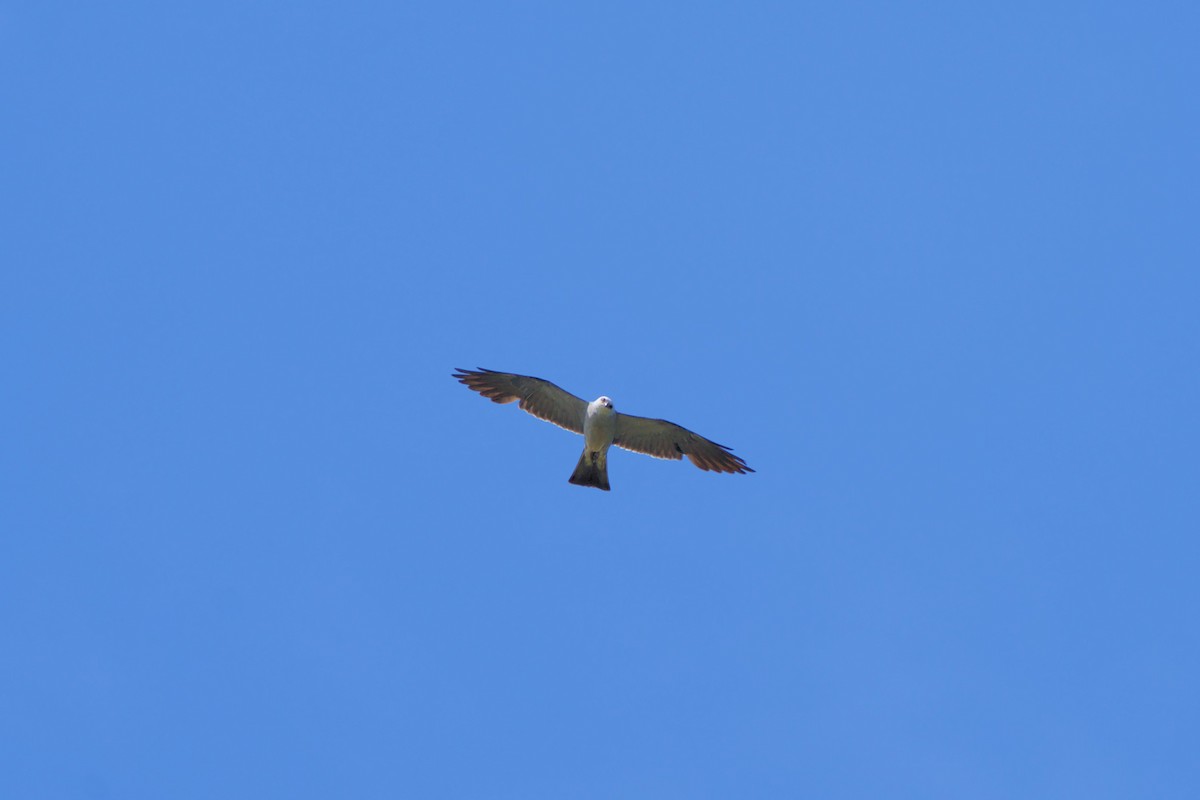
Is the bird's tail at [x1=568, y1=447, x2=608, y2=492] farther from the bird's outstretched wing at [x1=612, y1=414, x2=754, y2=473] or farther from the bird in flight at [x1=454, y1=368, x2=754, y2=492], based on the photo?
the bird's outstretched wing at [x1=612, y1=414, x2=754, y2=473]

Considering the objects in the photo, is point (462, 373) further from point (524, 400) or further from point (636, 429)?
point (636, 429)

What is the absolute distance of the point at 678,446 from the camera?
2595 cm

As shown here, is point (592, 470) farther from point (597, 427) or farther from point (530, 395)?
point (530, 395)

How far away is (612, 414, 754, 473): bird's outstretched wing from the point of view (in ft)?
83.8

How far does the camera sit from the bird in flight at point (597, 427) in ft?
81.4

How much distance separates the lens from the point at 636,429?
83.5ft

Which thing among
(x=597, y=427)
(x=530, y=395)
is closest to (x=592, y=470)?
(x=597, y=427)

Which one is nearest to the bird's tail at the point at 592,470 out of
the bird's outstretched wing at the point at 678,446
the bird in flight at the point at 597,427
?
the bird in flight at the point at 597,427

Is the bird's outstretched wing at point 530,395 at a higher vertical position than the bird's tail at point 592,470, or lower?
higher

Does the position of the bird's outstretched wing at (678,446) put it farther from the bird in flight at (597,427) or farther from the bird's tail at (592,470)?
the bird's tail at (592,470)

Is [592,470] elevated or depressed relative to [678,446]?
depressed

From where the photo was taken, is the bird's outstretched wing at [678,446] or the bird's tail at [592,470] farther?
the bird's outstretched wing at [678,446]

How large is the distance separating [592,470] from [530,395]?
2002 mm

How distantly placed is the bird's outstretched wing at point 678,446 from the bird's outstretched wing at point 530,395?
38.5 inches
